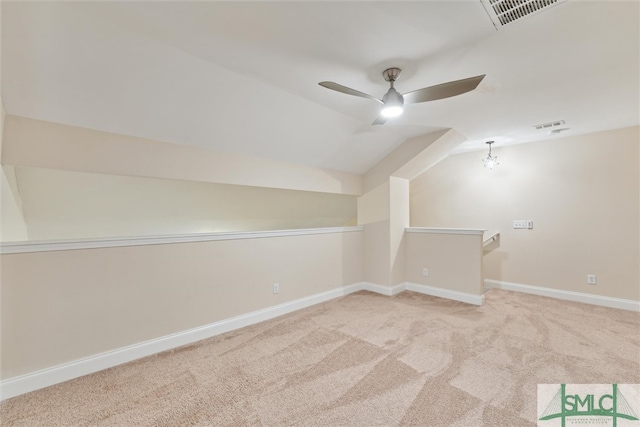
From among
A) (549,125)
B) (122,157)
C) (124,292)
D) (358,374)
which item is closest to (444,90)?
(358,374)

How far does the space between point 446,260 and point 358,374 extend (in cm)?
265

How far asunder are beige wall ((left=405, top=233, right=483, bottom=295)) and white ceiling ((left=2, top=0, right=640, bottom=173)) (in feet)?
6.19

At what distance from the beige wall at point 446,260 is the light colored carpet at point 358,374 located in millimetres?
687

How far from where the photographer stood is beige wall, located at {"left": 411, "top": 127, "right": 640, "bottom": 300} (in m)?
3.62

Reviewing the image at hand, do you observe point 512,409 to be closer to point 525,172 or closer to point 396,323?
point 396,323

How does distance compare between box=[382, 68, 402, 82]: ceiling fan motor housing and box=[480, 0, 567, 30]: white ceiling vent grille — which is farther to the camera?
box=[382, 68, 402, 82]: ceiling fan motor housing

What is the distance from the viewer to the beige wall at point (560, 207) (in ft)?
11.9

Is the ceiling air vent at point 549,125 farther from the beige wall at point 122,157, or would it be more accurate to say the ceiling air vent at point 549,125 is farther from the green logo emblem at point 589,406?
the beige wall at point 122,157

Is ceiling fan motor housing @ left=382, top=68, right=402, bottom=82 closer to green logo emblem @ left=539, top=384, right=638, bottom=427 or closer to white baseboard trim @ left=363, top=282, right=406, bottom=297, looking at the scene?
green logo emblem @ left=539, top=384, right=638, bottom=427

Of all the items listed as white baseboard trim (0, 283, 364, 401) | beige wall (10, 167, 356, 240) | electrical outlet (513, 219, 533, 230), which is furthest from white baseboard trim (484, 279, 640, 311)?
white baseboard trim (0, 283, 364, 401)

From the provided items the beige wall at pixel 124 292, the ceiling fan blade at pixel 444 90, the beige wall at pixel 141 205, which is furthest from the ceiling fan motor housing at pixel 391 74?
the beige wall at pixel 141 205

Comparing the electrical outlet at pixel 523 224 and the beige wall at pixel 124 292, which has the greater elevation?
the electrical outlet at pixel 523 224

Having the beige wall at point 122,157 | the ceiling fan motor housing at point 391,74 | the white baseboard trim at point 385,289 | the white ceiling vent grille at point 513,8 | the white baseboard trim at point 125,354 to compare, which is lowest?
the white baseboard trim at point 125,354

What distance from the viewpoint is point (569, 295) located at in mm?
3988
